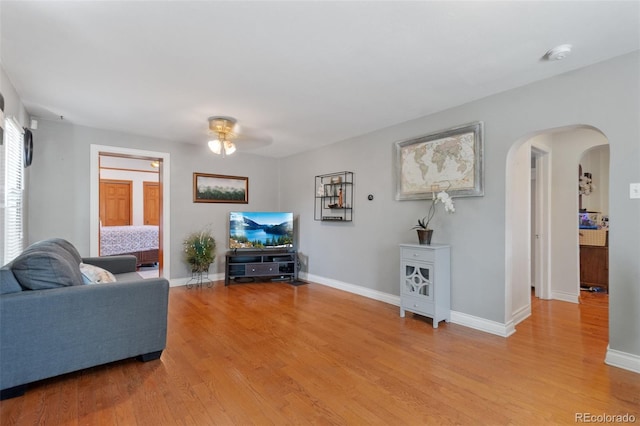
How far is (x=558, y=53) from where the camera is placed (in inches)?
88.0

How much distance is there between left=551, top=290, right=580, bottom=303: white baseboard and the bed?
711cm

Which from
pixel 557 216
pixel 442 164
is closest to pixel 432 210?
pixel 442 164

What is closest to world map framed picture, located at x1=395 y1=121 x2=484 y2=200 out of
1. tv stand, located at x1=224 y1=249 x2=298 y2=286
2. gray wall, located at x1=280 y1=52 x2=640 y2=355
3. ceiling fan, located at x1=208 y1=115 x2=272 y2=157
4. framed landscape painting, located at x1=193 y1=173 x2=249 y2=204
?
gray wall, located at x1=280 y1=52 x2=640 y2=355

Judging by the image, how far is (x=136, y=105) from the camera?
11.0 feet

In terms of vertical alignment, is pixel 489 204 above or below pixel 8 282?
above

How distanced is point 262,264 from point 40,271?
3332mm

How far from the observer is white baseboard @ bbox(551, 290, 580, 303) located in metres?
4.03

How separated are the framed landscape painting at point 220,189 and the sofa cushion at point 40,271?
313 centimetres

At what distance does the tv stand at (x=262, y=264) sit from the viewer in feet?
16.7

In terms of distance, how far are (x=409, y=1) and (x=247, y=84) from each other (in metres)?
1.61

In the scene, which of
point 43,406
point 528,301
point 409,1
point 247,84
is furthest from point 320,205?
point 43,406

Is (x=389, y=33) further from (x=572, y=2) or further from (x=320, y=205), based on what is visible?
(x=320, y=205)

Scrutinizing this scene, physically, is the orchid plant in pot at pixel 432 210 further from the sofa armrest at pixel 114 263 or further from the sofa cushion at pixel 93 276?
the sofa armrest at pixel 114 263

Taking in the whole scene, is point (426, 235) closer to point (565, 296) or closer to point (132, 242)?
point (565, 296)
